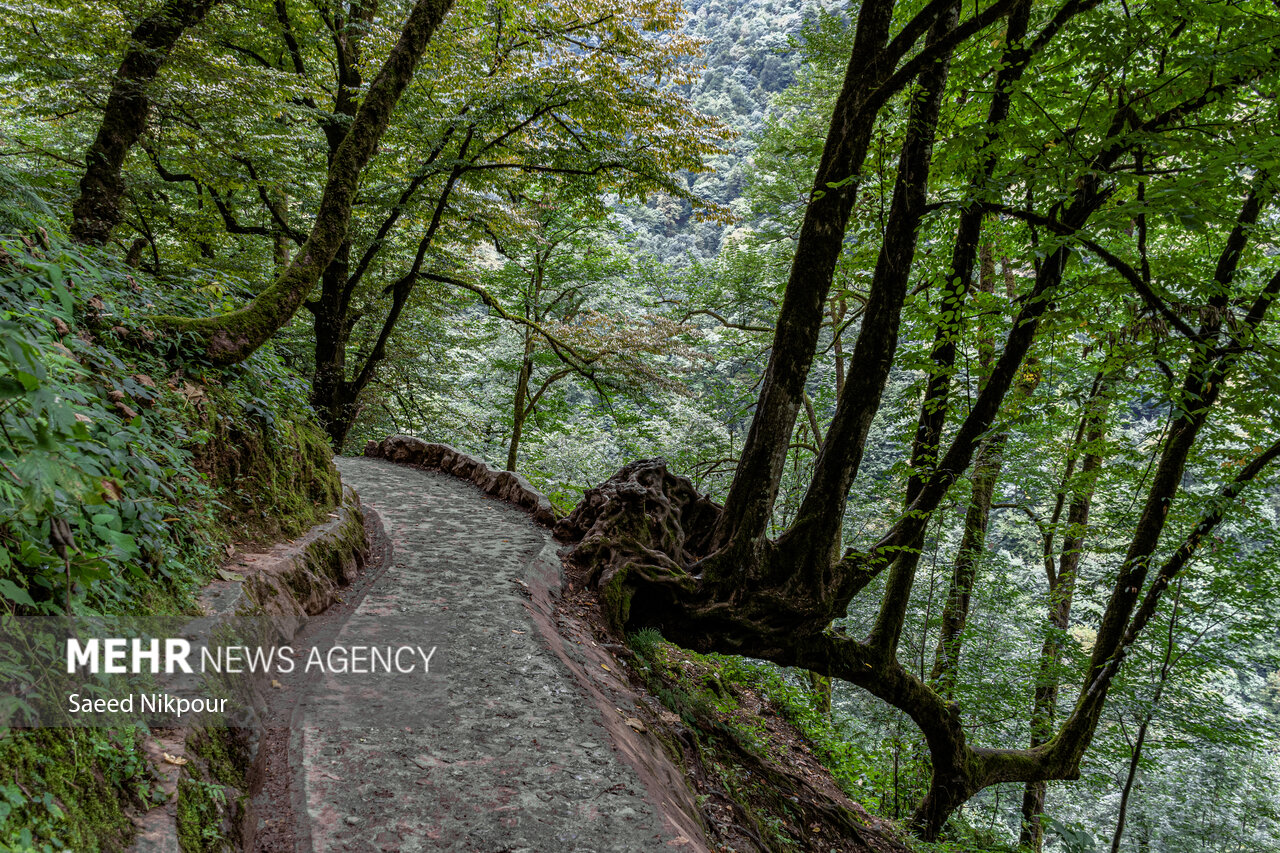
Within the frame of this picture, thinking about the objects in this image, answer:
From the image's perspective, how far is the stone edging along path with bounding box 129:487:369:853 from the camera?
1857 mm

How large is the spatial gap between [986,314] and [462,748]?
4.32m

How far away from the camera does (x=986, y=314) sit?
4320mm

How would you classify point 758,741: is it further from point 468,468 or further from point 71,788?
point 468,468

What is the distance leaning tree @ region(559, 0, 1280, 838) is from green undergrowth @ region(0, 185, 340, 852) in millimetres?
3061

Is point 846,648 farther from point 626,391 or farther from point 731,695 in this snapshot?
point 626,391

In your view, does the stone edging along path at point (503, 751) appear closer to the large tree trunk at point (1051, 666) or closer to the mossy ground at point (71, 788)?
the mossy ground at point (71, 788)

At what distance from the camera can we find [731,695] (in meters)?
7.38

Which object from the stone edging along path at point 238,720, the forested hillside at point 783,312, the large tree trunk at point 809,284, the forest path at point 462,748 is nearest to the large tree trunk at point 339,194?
the forested hillside at point 783,312

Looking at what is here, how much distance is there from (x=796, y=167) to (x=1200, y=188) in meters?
7.93

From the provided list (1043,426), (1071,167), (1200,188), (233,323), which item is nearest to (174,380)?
(233,323)

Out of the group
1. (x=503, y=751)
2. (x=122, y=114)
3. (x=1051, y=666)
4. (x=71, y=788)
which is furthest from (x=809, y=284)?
(x=122, y=114)

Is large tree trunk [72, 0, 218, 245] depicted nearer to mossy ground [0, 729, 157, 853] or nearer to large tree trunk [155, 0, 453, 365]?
large tree trunk [155, 0, 453, 365]

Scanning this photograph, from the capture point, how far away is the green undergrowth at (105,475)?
1479mm

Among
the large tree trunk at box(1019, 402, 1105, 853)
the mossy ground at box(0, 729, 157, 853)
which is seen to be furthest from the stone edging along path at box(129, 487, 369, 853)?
the large tree trunk at box(1019, 402, 1105, 853)
